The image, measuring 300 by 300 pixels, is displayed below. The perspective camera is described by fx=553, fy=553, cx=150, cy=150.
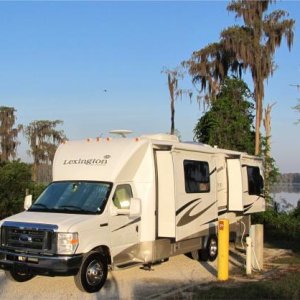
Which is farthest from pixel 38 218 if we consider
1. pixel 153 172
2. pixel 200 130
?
pixel 200 130

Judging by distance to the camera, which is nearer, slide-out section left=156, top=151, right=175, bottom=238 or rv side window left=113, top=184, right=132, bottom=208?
rv side window left=113, top=184, right=132, bottom=208

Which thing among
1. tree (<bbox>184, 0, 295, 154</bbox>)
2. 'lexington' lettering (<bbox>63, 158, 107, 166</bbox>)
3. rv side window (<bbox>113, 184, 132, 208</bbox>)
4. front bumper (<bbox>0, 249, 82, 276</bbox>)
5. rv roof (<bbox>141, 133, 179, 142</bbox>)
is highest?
tree (<bbox>184, 0, 295, 154</bbox>)

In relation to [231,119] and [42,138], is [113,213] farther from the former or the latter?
[42,138]

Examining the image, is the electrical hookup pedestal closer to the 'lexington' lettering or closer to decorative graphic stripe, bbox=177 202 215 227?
decorative graphic stripe, bbox=177 202 215 227

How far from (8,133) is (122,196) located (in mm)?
47317

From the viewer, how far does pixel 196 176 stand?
12.8 m

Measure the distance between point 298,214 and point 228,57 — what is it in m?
9.40

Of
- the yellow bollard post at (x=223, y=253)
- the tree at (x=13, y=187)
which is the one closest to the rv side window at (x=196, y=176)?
the yellow bollard post at (x=223, y=253)

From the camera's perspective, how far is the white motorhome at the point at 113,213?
9547mm

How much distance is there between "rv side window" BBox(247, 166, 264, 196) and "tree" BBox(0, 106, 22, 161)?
42.3m

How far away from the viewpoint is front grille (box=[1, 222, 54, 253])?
9477 mm

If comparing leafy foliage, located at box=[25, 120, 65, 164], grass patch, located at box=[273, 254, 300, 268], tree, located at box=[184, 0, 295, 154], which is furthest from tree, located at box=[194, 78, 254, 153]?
leafy foliage, located at box=[25, 120, 65, 164]

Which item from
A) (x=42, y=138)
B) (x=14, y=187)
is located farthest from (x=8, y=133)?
(x=14, y=187)

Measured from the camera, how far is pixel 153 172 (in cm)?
1114
